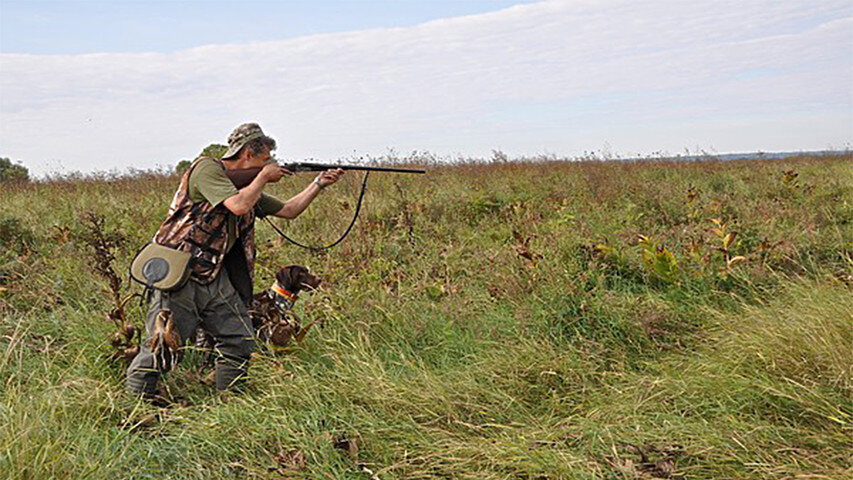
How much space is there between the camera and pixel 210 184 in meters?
3.60

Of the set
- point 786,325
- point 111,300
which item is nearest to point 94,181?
point 111,300

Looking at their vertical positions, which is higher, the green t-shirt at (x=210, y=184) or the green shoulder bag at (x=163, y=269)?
the green t-shirt at (x=210, y=184)

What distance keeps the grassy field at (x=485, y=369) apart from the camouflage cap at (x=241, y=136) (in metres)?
1.19

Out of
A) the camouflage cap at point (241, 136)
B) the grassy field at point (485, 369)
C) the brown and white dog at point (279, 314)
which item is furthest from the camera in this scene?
the brown and white dog at point (279, 314)

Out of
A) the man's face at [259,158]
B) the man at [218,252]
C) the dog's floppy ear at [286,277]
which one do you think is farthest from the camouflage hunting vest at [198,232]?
the dog's floppy ear at [286,277]

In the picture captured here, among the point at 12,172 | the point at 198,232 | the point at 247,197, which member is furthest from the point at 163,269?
the point at 12,172

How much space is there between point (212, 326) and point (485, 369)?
1.55 metres

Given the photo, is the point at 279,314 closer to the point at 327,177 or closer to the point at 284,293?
the point at 284,293

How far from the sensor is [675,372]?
362cm

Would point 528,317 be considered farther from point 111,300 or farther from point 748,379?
point 111,300

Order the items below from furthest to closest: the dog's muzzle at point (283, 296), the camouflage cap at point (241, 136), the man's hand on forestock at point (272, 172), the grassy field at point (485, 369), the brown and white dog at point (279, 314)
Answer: the dog's muzzle at point (283, 296) < the brown and white dog at point (279, 314) < the camouflage cap at point (241, 136) < the man's hand on forestock at point (272, 172) < the grassy field at point (485, 369)

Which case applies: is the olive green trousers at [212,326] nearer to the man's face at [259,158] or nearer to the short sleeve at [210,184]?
the short sleeve at [210,184]

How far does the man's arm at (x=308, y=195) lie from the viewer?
4059mm

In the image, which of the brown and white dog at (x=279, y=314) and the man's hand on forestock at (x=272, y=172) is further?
the brown and white dog at (x=279, y=314)
